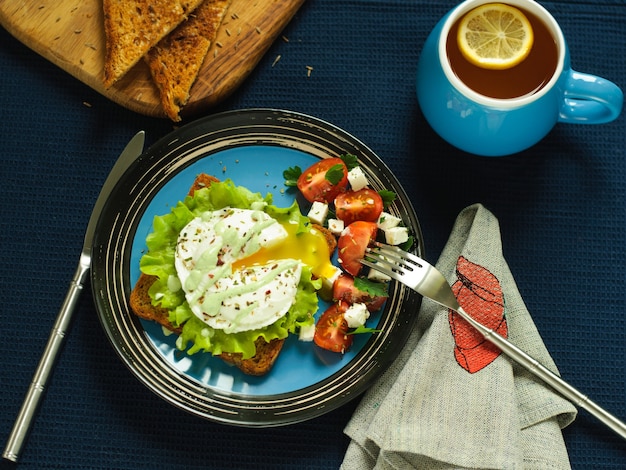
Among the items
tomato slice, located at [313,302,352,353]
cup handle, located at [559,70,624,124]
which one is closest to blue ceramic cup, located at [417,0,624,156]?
cup handle, located at [559,70,624,124]

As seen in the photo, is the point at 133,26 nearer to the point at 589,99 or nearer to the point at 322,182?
the point at 322,182

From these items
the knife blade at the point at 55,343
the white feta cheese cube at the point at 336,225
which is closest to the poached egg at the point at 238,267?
the white feta cheese cube at the point at 336,225

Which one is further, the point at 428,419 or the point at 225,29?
the point at 225,29

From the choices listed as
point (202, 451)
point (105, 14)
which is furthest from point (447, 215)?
point (105, 14)

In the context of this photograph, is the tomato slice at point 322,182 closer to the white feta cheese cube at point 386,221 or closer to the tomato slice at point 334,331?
the white feta cheese cube at point 386,221

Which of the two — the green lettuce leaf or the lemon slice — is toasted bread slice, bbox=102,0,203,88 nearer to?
the green lettuce leaf

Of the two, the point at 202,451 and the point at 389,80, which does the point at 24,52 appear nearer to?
the point at 389,80
